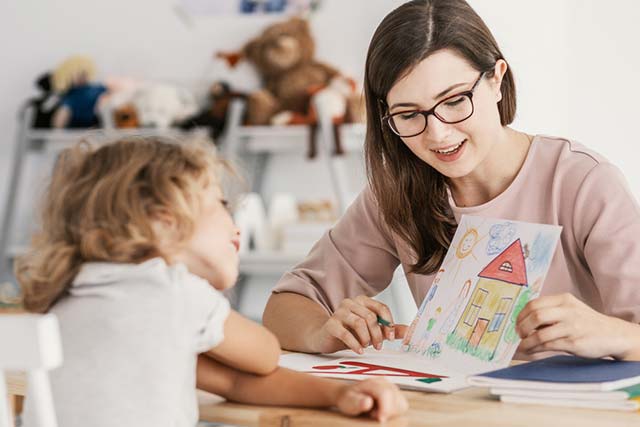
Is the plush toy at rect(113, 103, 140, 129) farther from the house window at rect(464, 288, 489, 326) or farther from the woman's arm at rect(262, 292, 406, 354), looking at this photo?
the house window at rect(464, 288, 489, 326)

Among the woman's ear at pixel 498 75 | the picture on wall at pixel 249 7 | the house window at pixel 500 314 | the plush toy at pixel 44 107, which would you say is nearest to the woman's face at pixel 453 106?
the woman's ear at pixel 498 75

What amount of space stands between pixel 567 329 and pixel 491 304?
0.14 meters

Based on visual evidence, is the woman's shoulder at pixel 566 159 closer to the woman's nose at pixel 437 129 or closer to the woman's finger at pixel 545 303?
the woman's nose at pixel 437 129

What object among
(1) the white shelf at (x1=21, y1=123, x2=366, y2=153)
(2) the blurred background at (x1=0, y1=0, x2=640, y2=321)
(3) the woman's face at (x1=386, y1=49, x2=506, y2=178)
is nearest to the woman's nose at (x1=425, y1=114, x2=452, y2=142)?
(3) the woman's face at (x1=386, y1=49, x2=506, y2=178)

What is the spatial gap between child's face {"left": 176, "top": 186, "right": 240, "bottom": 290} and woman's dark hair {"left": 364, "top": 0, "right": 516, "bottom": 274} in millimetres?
450

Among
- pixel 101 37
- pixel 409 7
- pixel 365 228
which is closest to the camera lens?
pixel 409 7

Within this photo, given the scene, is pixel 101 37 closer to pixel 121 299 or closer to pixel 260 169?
pixel 260 169

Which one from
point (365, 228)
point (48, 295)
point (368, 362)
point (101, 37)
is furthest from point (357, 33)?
point (48, 295)

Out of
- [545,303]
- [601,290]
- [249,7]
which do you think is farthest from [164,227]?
[249,7]

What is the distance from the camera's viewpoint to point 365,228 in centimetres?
153

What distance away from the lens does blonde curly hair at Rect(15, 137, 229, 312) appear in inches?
34.1

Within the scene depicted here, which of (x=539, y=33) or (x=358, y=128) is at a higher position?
(x=539, y=33)

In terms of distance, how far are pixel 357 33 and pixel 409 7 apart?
2.42 meters

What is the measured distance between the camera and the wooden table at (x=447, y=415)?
2.81 feet
